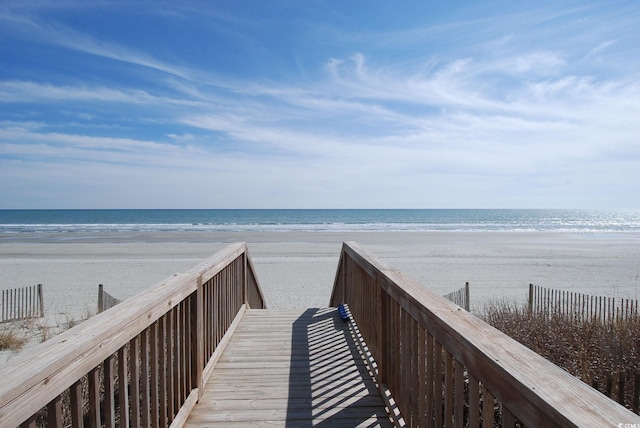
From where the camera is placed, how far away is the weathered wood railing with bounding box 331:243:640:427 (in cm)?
113

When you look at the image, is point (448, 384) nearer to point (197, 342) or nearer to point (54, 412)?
point (54, 412)

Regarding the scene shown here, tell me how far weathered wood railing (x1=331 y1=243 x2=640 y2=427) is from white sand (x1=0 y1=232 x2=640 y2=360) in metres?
5.78

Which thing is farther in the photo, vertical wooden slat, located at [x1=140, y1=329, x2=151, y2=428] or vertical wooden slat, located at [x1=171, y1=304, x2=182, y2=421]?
vertical wooden slat, located at [x1=171, y1=304, x2=182, y2=421]

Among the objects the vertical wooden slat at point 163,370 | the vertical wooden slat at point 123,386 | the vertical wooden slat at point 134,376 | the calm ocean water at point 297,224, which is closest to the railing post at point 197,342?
the vertical wooden slat at point 163,370

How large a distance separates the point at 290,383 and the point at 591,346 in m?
4.23

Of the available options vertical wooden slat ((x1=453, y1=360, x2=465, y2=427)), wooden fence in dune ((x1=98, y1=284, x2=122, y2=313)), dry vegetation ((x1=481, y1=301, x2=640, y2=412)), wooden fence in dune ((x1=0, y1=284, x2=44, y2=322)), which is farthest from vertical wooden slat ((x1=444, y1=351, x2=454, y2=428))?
wooden fence in dune ((x1=0, y1=284, x2=44, y2=322))

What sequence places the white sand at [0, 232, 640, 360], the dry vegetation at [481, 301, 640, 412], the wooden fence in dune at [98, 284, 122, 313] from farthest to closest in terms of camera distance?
1. the white sand at [0, 232, 640, 360]
2. the wooden fence in dune at [98, 284, 122, 313]
3. the dry vegetation at [481, 301, 640, 412]

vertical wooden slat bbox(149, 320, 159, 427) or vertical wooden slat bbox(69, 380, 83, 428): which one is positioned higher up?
vertical wooden slat bbox(69, 380, 83, 428)

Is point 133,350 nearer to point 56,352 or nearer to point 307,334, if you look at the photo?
point 56,352

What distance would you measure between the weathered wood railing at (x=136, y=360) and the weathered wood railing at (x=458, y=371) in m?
1.39

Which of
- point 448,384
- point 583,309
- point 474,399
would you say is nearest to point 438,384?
point 448,384

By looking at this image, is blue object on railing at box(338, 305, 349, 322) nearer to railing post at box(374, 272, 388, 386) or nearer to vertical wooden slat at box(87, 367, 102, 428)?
railing post at box(374, 272, 388, 386)

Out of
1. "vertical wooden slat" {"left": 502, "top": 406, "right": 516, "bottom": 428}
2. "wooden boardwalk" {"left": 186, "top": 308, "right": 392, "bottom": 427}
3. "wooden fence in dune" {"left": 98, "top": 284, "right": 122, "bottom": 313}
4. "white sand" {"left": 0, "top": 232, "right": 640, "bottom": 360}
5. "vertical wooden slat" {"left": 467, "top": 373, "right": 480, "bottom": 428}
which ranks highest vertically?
"vertical wooden slat" {"left": 502, "top": 406, "right": 516, "bottom": 428}

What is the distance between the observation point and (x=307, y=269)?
18.3m
